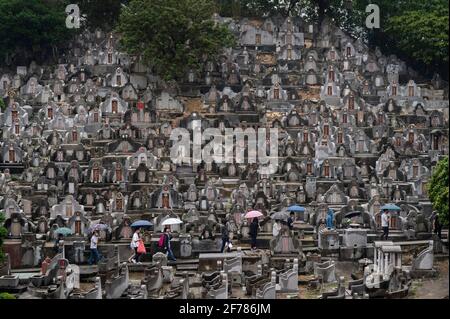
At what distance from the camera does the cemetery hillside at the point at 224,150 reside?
27.5m

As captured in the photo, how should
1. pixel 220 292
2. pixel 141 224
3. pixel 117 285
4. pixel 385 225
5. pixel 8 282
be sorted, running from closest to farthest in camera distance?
pixel 220 292
pixel 117 285
pixel 8 282
pixel 385 225
pixel 141 224

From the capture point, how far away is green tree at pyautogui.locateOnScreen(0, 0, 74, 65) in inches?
2080

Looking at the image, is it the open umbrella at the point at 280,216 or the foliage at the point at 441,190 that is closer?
the foliage at the point at 441,190

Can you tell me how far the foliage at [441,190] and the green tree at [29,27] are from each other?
31054mm

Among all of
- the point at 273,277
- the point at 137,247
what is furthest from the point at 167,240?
the point at 273,277

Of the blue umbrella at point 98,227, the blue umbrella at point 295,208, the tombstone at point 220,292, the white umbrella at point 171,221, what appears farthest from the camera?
the blue umbrella at point 295,208

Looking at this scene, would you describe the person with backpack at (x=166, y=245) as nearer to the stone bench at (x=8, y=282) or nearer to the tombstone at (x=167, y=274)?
the tombstone at (x=167, y=274)

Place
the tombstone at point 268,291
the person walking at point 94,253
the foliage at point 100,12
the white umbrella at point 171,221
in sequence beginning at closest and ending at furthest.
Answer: the tombstone at point 268,291 < the person walking at point 94,253 < the white umbrella at point 171,221 < the foliage at point 100,12

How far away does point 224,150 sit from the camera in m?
40.5

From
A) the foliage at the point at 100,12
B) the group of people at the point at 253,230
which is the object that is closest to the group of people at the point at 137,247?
the group of people at the point at 253,230

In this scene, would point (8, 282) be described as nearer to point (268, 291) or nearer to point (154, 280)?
point (154, 280)

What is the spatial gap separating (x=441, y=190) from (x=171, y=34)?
24.3 m
